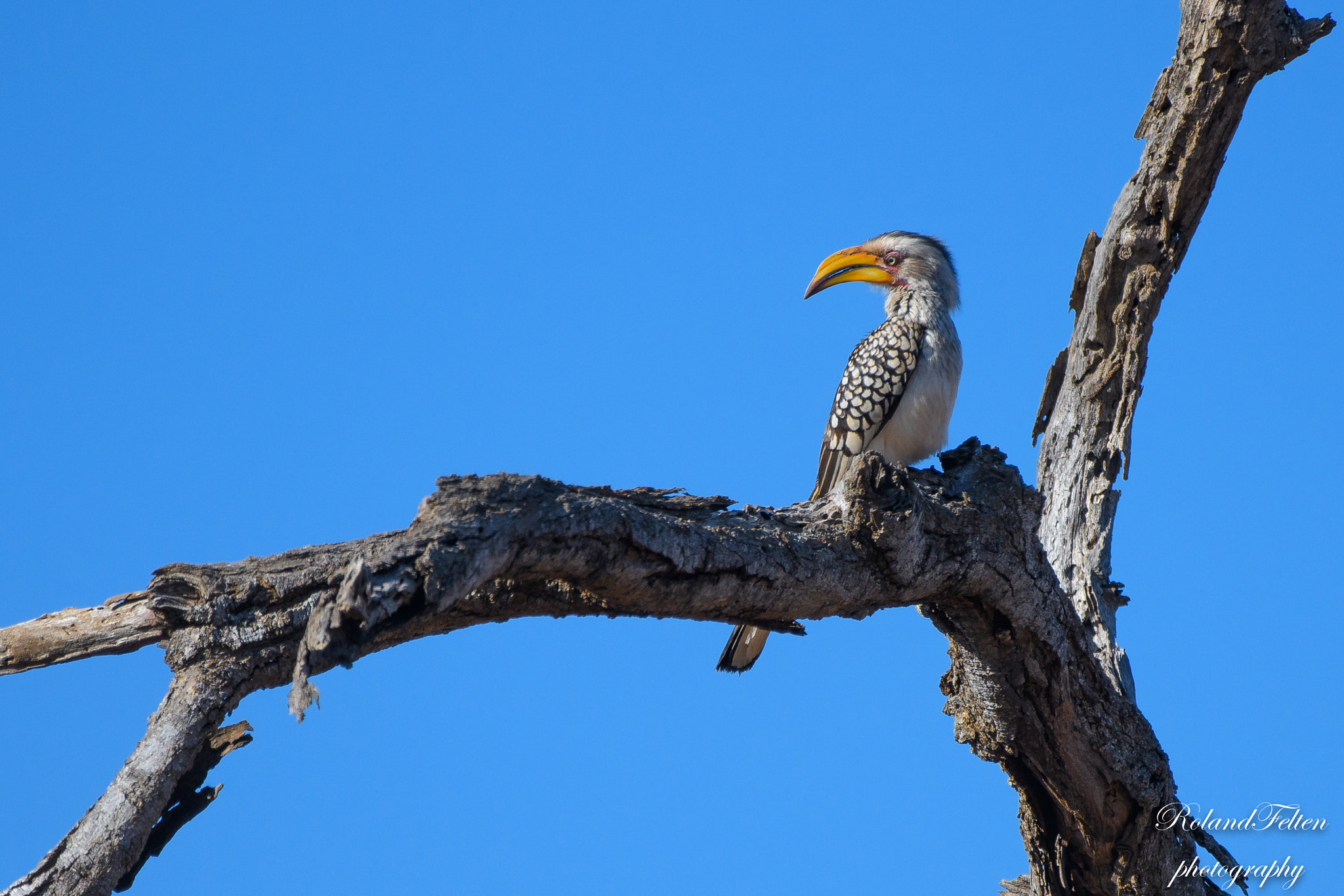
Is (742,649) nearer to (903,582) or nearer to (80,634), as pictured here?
(903,582)

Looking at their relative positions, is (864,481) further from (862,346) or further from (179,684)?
(862,346)

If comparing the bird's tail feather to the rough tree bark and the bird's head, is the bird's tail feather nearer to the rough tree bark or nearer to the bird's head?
the rough tree bark

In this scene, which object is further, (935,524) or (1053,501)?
(1053,501)

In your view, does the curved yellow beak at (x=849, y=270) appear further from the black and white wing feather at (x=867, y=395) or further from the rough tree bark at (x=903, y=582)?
the rough tree bark at (x=903, y=582)

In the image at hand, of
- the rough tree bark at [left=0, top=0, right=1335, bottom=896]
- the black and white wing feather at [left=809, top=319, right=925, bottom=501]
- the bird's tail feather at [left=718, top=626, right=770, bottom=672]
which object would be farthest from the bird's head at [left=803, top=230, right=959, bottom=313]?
the bird's tail feather at [left=718, top=626, right=770, bottom=672]

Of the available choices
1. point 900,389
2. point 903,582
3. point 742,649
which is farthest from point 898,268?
point 903,582

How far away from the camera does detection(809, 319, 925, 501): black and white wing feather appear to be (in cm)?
634

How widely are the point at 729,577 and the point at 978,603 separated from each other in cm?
128

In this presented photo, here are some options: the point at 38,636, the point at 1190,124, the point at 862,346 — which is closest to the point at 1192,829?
the point at 862,346

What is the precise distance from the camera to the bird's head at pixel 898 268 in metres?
7.06

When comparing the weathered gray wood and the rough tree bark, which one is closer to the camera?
the rough tree bark

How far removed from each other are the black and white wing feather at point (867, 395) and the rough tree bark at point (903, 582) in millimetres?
940

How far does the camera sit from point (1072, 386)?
629cm

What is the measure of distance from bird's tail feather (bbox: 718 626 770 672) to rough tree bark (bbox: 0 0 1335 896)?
0.79 m
